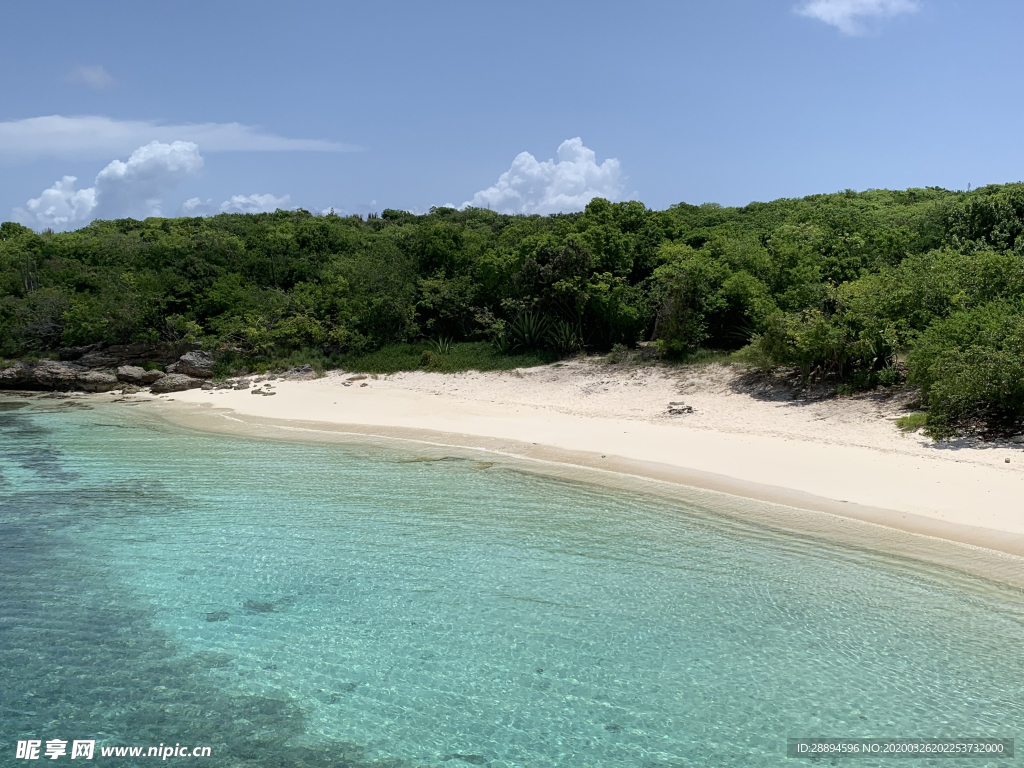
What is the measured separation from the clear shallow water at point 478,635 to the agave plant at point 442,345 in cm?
1402

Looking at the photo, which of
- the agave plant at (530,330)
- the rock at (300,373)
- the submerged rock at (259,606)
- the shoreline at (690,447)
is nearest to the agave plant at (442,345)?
the shoreline at (690,447)

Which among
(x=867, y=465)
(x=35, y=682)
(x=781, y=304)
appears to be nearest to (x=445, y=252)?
(x=781, y=304)

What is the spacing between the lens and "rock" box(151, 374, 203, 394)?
26344mm

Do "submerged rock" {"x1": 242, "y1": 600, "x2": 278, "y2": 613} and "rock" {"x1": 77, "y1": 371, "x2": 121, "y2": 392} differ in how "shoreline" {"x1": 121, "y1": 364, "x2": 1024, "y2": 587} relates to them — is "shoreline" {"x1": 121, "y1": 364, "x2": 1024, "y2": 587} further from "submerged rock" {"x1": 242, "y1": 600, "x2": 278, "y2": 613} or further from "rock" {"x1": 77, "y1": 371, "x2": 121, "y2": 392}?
"submerged rock" {"x1": 242, "y1": 600, "x2": 278, "y2": 613}

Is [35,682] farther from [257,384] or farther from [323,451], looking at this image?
[257,384]

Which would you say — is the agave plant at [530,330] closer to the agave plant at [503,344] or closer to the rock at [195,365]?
the agave plant at [503,344]

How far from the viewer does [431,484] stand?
13648 millimetres

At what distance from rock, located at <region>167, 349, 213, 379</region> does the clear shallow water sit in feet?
50.5

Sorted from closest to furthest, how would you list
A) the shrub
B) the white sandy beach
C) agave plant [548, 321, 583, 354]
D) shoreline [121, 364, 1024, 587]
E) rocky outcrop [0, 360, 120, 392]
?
shoreline [121, 364, 1024, 587], the white sandy beach, the shrub, agave plant [548, 321, 583, 354], rocky outcrop [0, 360, 120, 392]

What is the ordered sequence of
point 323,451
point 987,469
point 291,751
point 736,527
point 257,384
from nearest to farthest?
point 291,751 → point 736,527 → point 987,469 → point 323,451 → point 257,384

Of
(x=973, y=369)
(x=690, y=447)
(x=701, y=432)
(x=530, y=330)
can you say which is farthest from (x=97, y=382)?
(x=973, y=369)

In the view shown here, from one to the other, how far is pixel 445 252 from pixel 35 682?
2413cm

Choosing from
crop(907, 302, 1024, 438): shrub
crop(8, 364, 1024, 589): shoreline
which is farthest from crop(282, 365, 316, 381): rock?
crop(907, 302, 1024, 438): shrub

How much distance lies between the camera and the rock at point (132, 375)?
27.3 m
